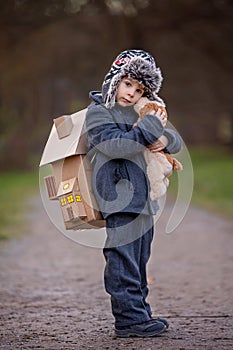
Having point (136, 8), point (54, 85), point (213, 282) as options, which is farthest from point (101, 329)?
point (54, 85)

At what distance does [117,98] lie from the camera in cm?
453

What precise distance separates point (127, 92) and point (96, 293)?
2.38 metres

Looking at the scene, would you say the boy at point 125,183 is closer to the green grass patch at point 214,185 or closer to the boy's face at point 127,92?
the boy's face at point 127,92

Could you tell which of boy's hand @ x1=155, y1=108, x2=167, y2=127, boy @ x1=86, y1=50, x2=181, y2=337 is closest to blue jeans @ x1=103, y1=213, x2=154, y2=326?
boy @ x1=86, y1=50, x2=181, y2=337

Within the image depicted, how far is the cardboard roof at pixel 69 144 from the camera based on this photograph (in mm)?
4504

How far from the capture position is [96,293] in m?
6.50

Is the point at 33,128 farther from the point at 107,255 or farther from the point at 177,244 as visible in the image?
the point at 107,255

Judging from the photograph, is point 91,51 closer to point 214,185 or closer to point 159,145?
point 214,185

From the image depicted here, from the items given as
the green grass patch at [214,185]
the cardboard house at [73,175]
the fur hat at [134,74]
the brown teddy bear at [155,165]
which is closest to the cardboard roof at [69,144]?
the cardboard house at [73,175]

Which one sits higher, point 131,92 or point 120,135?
point 131,92

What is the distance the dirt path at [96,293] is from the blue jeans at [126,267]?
15 cm

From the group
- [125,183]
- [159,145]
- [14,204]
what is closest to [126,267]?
[125,183]

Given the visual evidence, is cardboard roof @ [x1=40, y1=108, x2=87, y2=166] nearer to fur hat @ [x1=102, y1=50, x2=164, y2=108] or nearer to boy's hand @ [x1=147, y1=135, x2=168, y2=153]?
fur hat @ [x1=102, y1=50, x2=164, y2=108]

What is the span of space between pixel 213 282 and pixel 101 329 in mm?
2143
